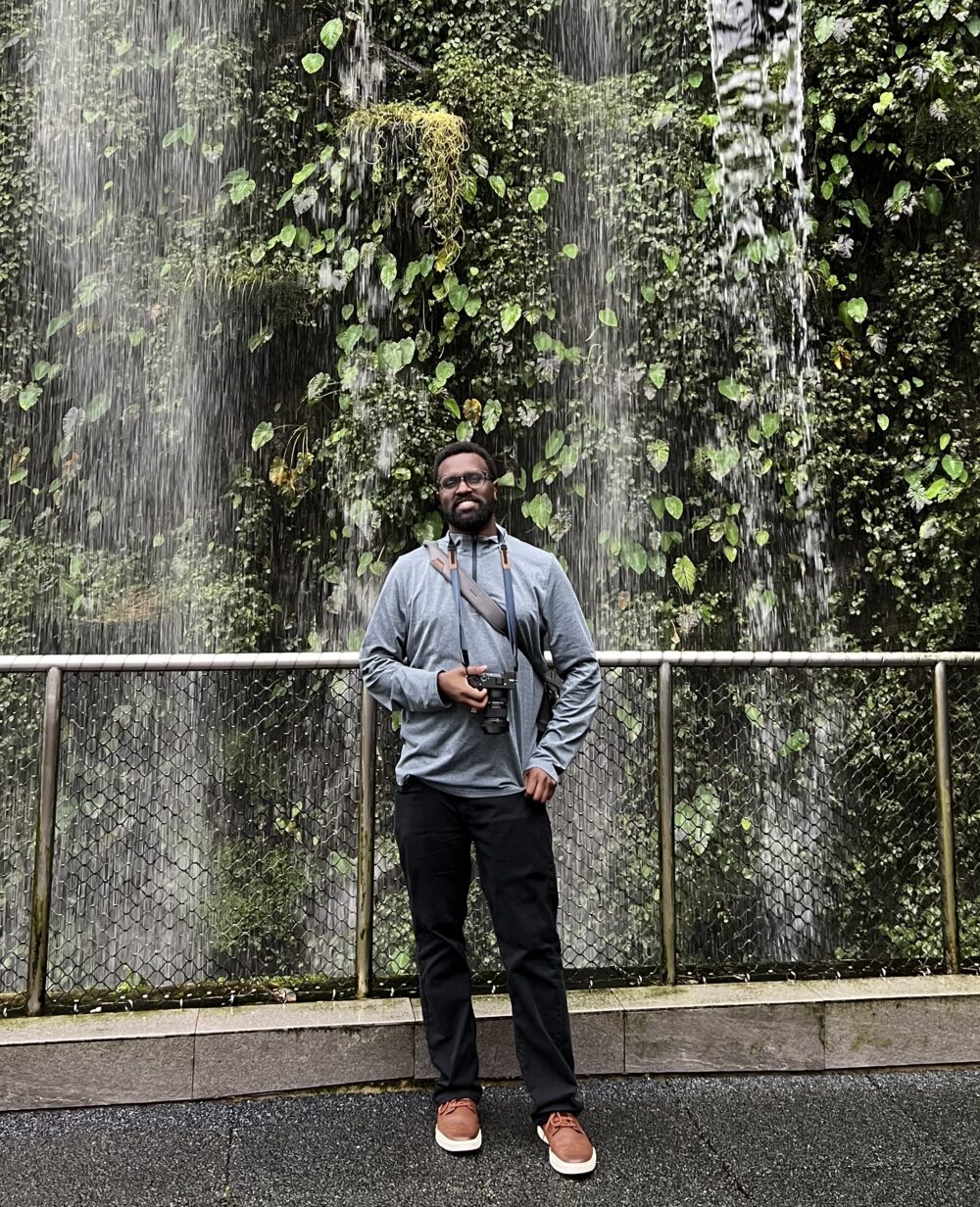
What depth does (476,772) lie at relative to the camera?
296 cm

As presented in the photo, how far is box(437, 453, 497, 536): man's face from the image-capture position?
3.11 m

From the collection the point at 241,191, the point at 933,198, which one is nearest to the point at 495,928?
the point at 241,191

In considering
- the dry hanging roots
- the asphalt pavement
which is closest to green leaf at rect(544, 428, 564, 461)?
the dry hanging roots

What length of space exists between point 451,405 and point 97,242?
263 centimetres

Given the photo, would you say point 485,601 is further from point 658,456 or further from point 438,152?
point 438,152

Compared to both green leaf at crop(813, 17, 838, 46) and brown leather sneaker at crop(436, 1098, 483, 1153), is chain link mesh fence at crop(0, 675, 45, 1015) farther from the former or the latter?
green leaf at crop(813, 17, 838, 46)

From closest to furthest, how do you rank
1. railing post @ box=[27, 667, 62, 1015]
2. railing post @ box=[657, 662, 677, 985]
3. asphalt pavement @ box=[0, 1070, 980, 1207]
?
asphalt pavement @ box=[0, 1070, 980, 1207], railing post @ box=[27, 667, 62, 1015], railing post @ box=[657, 662, 677, 985]

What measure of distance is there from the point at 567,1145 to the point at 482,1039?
61 centimetres

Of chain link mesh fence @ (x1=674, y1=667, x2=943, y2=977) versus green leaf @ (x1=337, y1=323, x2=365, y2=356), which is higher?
green leaf @ (x1=337, y1=323, x2=365, y2=356)

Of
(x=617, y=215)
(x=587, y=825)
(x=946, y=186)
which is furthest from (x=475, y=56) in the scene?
(x=587, y=825)

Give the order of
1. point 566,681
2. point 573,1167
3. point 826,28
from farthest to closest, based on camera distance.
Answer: point 826,28 < point 566,681 < point 573,1167

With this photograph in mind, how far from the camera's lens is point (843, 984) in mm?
3672

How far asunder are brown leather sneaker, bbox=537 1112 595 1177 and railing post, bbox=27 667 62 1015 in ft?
5.85

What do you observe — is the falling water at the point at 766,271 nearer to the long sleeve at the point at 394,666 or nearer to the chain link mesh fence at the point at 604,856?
the chain link mesh fence at the point at 604,856
